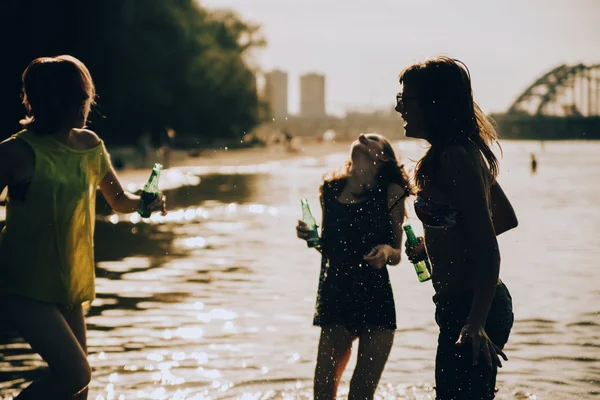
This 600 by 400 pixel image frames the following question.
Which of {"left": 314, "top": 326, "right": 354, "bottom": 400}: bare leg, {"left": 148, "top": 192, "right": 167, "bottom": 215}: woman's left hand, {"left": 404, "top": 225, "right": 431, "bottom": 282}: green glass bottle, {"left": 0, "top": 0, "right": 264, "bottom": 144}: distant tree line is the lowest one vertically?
{"left": 314, "top": 326, "right": 354, "bottom": 400}: bare leg

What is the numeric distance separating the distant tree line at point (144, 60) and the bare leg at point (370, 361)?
2.92 metres

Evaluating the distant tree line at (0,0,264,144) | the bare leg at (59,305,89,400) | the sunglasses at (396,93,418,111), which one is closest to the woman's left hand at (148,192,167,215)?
the bare leg at (59,305,89,400)

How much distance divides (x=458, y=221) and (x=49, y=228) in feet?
5.53

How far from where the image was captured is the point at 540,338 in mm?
8891

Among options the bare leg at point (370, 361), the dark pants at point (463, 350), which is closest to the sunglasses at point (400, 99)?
the dark pants at point (463, 350)

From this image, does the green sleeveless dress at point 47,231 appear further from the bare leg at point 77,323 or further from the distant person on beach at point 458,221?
the distant person on beach at point 458,221

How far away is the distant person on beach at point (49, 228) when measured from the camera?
159 inches

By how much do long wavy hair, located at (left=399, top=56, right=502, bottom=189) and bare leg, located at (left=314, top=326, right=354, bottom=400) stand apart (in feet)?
5.43

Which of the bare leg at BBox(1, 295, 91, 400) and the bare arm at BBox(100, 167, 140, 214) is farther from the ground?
the bare arm at BBox(100, 167, 140, 214)

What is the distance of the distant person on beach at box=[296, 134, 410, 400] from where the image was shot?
5.14 meters

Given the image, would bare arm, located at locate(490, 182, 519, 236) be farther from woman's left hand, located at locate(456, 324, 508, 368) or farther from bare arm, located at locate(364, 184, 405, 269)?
bare arm, located at locate(364, 184, 405, 269)

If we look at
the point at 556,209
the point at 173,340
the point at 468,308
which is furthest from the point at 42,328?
the point at 556,209

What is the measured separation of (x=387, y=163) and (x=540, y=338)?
4276 mm

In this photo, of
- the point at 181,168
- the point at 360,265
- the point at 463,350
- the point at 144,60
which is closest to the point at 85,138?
the point at 360,265
